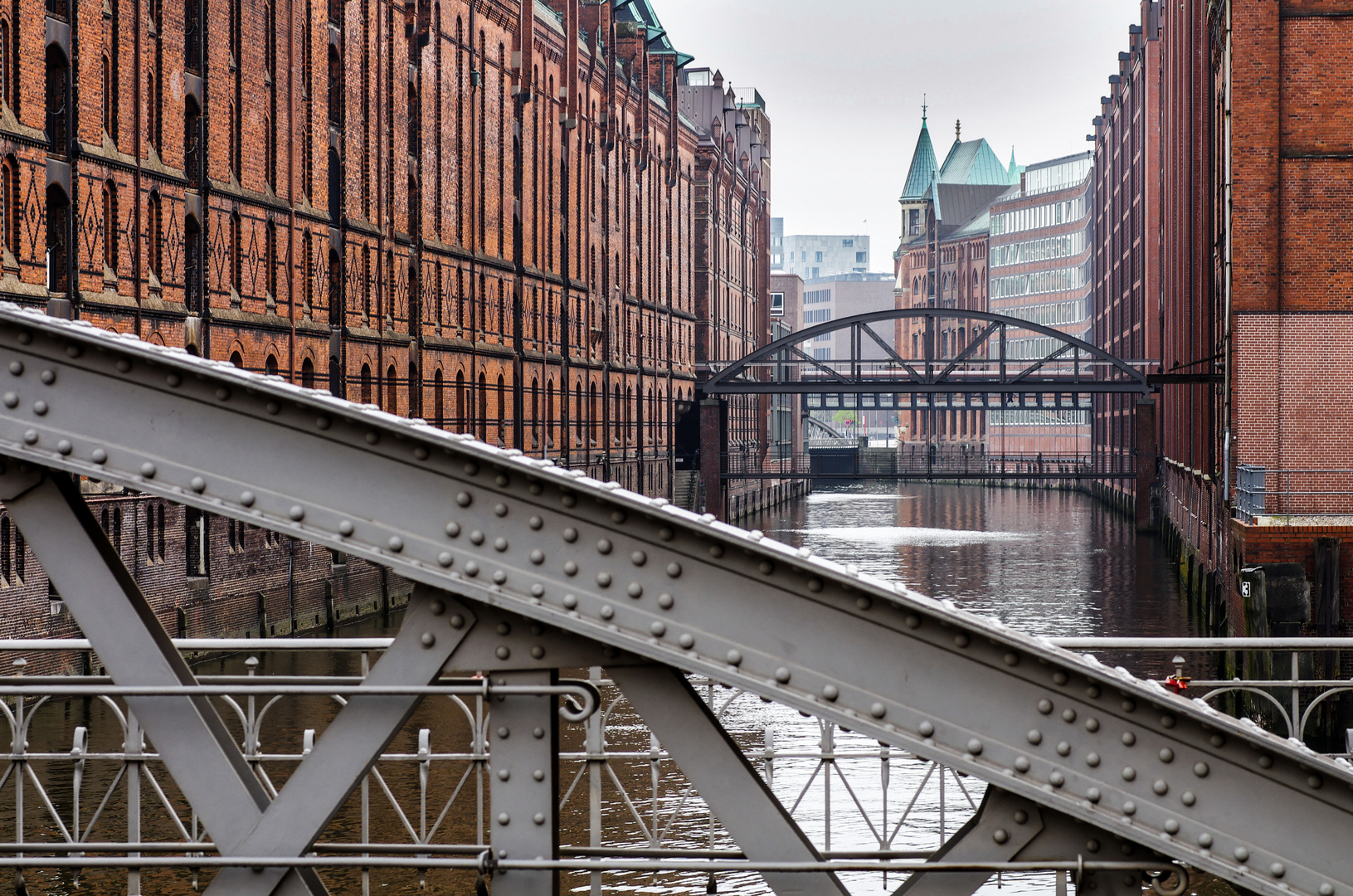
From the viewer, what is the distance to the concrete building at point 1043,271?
118 meters

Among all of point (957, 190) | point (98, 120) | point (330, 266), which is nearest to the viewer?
point (98, 120)

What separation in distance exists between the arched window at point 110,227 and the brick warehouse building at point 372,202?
5 cm

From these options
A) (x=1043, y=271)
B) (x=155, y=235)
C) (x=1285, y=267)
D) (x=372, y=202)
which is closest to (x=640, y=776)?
(x=155, y=235)

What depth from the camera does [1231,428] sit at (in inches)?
1064

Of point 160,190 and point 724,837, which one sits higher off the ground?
point 160,190

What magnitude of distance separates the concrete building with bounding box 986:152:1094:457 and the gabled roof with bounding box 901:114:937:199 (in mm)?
22836

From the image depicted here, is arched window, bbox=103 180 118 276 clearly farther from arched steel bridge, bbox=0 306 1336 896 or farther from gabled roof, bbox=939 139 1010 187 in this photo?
gabled roof, bbox=939 139 1010 187

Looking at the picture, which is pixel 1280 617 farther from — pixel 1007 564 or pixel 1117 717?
pixel 1007 564

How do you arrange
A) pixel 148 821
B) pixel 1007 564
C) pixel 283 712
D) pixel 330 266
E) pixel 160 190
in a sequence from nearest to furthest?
1. pixel 148 821
2. pixel 283 712
3. pixel 160 190
4. pixel 330 266
5. pixel 1007 564

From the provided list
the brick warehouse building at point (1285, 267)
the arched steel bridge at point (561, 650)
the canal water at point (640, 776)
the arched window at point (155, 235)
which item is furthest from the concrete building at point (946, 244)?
the arched steel bridge at point (561, 650)

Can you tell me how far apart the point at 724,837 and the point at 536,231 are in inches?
1389

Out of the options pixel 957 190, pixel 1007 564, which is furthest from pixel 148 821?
pixel 957 190

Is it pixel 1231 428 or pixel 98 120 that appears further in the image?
pixel 1231 428

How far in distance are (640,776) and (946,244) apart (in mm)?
136961
